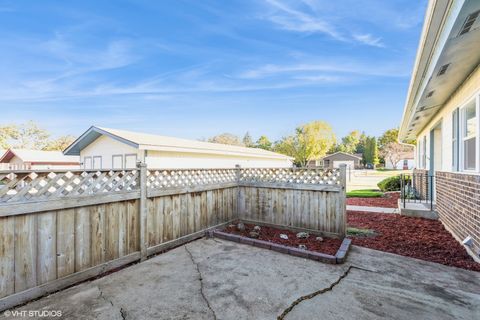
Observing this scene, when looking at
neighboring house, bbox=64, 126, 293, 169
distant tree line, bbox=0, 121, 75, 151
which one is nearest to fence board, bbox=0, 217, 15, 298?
neighboring house, bbox=64, 126, 293, 169

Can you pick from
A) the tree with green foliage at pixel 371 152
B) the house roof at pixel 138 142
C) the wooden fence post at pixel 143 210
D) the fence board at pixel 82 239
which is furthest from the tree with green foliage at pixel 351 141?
the fence board at pixel 82 239

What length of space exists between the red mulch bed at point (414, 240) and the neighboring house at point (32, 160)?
24370 millimetres

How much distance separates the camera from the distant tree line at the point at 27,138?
33094 millimetres

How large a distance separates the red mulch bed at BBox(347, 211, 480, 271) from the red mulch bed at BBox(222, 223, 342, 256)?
56cm

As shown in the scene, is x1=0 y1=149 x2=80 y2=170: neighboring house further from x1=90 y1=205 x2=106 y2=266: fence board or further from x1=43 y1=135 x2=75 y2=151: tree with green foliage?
x1=90 y1=205 x2=106 y2=266: fence board

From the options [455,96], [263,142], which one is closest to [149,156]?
[455,96]

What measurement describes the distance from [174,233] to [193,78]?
16.5 m

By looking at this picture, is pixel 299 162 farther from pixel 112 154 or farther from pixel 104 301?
pixel 104 301

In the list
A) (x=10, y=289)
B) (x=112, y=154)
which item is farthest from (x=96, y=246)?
(x=112, y=154)

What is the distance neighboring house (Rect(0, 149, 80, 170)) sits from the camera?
72.6 feet

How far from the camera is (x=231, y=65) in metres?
16.9

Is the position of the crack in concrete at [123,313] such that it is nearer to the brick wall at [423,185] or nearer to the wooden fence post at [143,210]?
the wooden fence post at [143,210]

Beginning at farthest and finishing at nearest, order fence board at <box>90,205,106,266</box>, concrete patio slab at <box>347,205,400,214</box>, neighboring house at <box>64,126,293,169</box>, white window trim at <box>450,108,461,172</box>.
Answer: neighboring house at <box>64,126,293,169</box> → concrete patio slab at <box>347,205,400,214</box> → white window trim at <box>450,108,461,172</box> → fence board at <box>90,205,106,266</box>

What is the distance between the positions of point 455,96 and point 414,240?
313 centimetres
